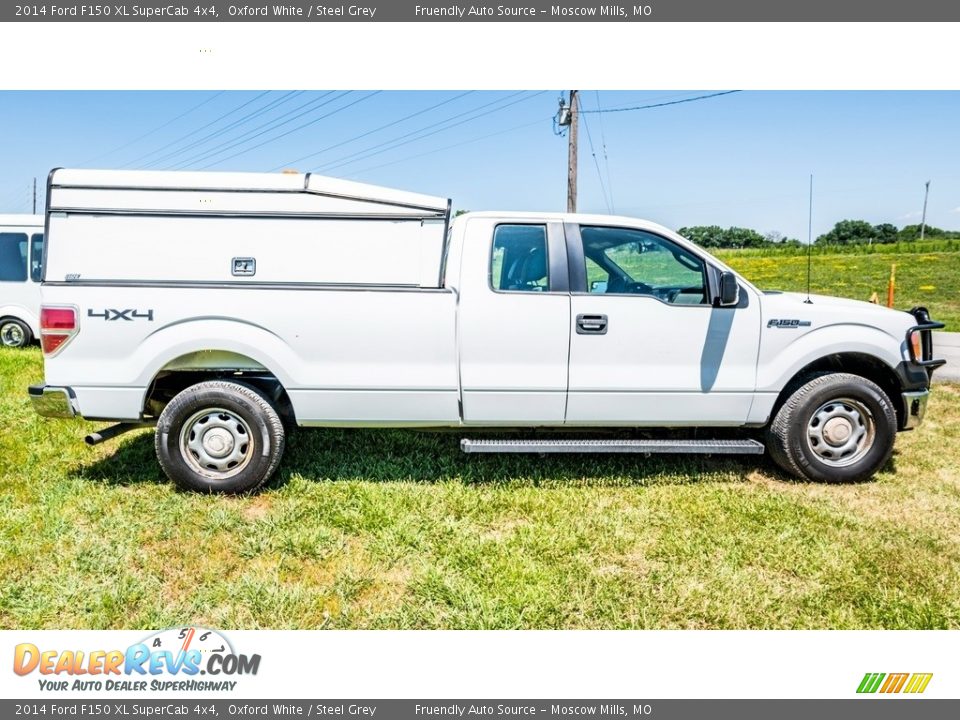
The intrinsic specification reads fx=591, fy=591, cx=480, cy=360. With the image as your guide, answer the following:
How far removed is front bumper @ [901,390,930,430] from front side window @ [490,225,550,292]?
2.82 metres

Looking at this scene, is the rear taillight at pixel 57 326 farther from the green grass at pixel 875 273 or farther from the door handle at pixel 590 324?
the green grass at pixel 875 273

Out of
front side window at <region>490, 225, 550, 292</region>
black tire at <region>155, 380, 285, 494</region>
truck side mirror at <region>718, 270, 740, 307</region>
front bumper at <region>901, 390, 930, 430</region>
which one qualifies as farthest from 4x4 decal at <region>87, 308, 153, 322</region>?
front bumper at <region>901, 390, 930, 430</region>

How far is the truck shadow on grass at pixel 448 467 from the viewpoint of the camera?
4.41m

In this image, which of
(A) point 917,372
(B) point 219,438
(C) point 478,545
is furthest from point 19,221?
(A) point 917,372

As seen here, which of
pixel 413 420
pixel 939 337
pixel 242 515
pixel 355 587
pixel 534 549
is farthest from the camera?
pixel 939 337

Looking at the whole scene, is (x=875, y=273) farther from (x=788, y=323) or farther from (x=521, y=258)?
(x=521, y=258)

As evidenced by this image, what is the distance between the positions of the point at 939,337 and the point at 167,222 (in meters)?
13.6

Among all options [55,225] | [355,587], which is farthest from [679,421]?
[55,225]

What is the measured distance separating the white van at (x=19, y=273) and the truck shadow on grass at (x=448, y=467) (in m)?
8.26

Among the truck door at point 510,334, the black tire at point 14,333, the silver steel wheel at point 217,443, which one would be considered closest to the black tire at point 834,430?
the truck door at point 510,334

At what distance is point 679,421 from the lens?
4223mm

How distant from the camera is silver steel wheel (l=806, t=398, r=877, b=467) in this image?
432 centimetres

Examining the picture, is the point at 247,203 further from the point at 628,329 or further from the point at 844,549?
the point at 844,549

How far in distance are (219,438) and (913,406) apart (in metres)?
5.05
